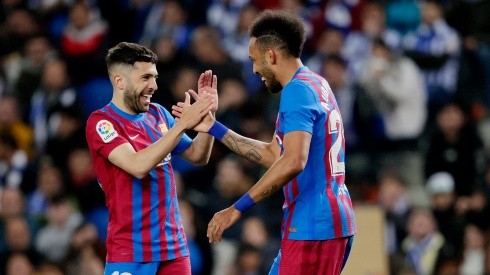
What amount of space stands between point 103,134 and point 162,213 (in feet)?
2.09

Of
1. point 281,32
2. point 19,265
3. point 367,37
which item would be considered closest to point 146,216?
point 281,32

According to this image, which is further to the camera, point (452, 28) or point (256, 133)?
point (452, 28)

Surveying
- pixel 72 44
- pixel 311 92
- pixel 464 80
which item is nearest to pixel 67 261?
pixel 72 44

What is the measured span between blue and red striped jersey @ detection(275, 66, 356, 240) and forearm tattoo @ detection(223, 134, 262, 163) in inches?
25.1

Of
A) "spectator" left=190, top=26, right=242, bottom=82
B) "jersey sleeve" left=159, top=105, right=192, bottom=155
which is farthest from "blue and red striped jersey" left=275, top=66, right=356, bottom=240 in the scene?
"spectator" left=190, top=26, right=242, bottom=82

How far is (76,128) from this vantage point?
1377cm

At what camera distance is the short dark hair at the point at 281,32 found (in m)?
7.02

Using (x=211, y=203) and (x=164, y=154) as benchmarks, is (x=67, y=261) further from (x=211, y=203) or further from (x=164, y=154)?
(x=164, y=154)

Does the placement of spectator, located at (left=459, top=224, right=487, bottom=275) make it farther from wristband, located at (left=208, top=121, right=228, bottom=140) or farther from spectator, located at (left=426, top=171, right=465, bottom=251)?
wristband, located at (left=208, top=121, right=228, bottom=140)

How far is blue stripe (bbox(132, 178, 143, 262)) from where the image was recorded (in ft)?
23.7

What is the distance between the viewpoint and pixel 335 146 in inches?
274

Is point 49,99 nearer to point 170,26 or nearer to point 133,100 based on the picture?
point 170,26

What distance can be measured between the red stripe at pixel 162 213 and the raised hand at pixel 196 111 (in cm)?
36

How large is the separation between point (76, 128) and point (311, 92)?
734 centimetres
